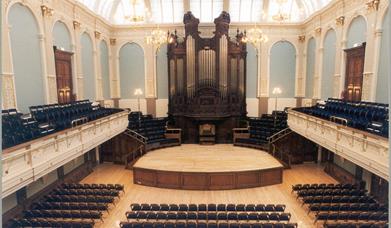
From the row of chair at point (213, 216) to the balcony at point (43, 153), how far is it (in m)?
2.73

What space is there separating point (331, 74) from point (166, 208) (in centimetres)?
1094

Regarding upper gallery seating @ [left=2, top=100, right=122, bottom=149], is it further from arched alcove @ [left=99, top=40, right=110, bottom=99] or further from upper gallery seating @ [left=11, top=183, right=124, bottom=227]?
arched alcove @ [left=99, top=40, right=110, bottom=99]

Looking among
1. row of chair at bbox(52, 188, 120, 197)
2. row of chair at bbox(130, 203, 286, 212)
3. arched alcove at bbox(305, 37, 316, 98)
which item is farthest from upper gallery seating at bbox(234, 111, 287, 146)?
row of chair at bbox(52, 188, 120, 197)

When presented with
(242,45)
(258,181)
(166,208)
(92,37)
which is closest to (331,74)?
(242,45)

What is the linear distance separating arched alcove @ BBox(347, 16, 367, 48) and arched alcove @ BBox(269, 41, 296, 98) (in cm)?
564

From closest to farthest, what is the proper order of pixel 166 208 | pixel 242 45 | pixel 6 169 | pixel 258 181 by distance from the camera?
1. pixel 6 169
2. pixel 166 208
3. pixel 258 181
4. pixel 242 45

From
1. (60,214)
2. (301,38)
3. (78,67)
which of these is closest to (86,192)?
(60,214)

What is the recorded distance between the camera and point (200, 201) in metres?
10.1

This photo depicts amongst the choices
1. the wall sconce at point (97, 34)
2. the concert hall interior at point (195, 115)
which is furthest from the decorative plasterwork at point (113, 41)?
the wall sconce at point (97, 34)

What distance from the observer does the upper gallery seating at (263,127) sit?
15438 mm

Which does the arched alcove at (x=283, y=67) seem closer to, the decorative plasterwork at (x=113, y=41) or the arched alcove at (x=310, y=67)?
the arched alcove at (x=310, y=67)

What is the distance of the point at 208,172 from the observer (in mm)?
11117

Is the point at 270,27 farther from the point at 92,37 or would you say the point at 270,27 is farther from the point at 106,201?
the point at 106,201

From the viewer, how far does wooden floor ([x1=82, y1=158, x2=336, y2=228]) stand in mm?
8867
